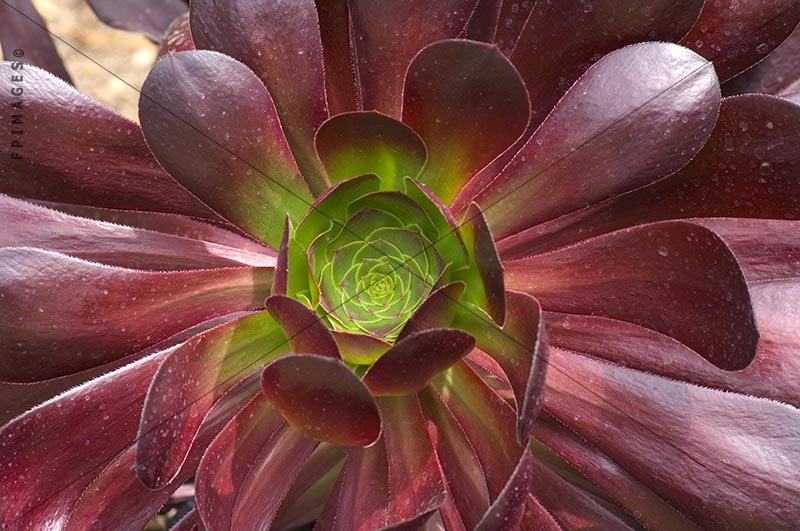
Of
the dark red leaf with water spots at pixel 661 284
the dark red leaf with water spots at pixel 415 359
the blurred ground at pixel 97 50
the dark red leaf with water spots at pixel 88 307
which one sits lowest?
the dark red leaf with water spots at pixel 661 284

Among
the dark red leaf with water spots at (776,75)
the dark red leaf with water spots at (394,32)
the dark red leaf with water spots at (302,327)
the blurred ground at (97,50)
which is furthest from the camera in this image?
the blurred ground at (97,50)

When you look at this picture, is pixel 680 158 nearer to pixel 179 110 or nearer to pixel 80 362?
pixel 179 110

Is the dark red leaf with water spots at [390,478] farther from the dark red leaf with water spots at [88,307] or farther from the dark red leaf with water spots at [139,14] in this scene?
the dark red leaf with water spots at [139,14]

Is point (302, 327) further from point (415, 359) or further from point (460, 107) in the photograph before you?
point (460, 107)

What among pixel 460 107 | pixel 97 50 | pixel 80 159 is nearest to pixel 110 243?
pixel 80 159

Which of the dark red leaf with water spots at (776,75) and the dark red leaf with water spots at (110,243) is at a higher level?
the dark red leaf with water spots at (110,243)

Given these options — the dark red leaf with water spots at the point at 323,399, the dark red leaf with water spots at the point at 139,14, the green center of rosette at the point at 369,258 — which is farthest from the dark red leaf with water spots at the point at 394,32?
the dark red leaf with water spots at the point at 139,14

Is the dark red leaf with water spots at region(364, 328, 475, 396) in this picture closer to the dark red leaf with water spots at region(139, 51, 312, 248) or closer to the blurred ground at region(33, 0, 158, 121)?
the dark red leaf with water spots at region(139, 51, 312, 248)
